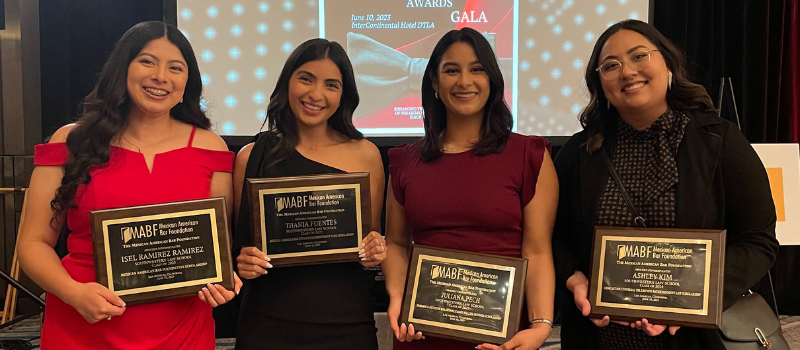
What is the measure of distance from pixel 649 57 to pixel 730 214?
23.1 inches

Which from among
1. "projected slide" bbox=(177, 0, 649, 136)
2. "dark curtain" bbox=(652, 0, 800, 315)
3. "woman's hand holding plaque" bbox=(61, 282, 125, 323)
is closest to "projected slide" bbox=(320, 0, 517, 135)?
"projected slide" bbox=(177, 0, 649, 136)

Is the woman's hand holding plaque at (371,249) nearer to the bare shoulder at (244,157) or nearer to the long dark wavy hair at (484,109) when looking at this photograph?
the long dark wavy hair at (484,109)

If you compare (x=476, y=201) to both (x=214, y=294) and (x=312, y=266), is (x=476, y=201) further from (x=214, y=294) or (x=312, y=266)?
(x=214, y=294)

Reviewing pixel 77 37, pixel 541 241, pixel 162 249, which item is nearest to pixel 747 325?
pixel 541 241

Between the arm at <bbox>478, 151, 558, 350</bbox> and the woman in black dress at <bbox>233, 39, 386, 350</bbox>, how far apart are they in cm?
54

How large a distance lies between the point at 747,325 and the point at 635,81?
0.88 meters

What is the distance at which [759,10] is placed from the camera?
4887 millimetres

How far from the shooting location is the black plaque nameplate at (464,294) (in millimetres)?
1771

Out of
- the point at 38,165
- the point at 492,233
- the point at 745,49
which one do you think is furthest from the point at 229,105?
the point at 745,49

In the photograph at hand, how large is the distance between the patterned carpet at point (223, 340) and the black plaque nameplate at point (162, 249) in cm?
250

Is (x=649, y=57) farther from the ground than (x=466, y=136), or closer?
farther from the ground

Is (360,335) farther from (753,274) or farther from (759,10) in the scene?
(759,10)

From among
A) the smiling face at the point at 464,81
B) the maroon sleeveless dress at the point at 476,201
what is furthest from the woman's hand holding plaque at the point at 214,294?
the smiling face at the point at 464,81

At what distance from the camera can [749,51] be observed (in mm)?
4930
